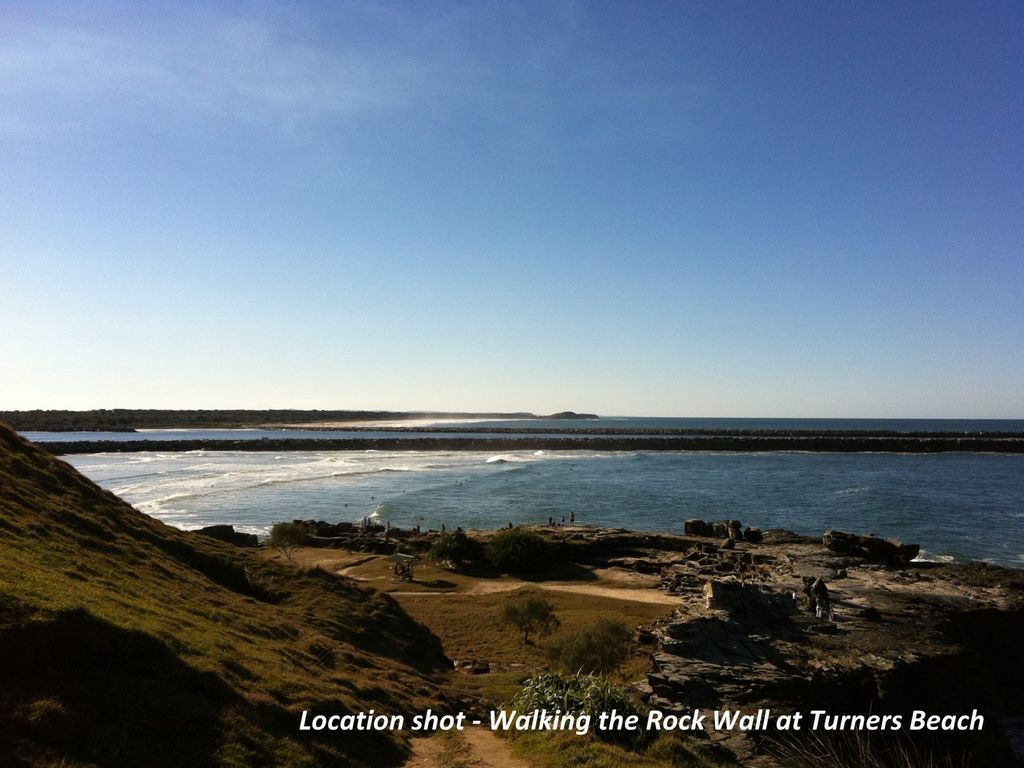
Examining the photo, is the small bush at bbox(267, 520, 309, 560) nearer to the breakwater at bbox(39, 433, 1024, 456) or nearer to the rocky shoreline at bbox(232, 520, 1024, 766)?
the rocky shoreline at bbox(232, 520, 1024, 766)

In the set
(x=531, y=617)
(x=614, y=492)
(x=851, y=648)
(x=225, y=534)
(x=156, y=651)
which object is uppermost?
(x=156, y=651)

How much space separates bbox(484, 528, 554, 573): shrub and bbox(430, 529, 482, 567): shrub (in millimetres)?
1160

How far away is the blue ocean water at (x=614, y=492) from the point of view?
53344mm

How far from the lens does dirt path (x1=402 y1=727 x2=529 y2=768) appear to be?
11.5 m

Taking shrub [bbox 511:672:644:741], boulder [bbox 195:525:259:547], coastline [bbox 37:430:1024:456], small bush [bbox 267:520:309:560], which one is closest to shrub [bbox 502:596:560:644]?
shrub [bbox 511:672:644:741]

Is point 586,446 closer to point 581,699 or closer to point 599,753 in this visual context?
point 581,699

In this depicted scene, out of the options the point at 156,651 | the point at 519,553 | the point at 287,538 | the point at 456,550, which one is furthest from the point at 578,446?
the point at 156,651

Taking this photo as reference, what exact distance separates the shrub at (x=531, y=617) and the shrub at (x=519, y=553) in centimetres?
1322

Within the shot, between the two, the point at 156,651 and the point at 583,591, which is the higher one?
the point at 156,651

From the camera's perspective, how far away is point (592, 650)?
18.6m

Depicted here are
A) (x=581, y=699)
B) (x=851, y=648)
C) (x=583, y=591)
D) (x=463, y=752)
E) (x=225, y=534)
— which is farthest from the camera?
(x=225, y=534)

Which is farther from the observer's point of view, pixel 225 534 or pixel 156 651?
pixel 225 534

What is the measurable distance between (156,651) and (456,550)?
30.8 meters

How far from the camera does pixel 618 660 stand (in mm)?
19266
